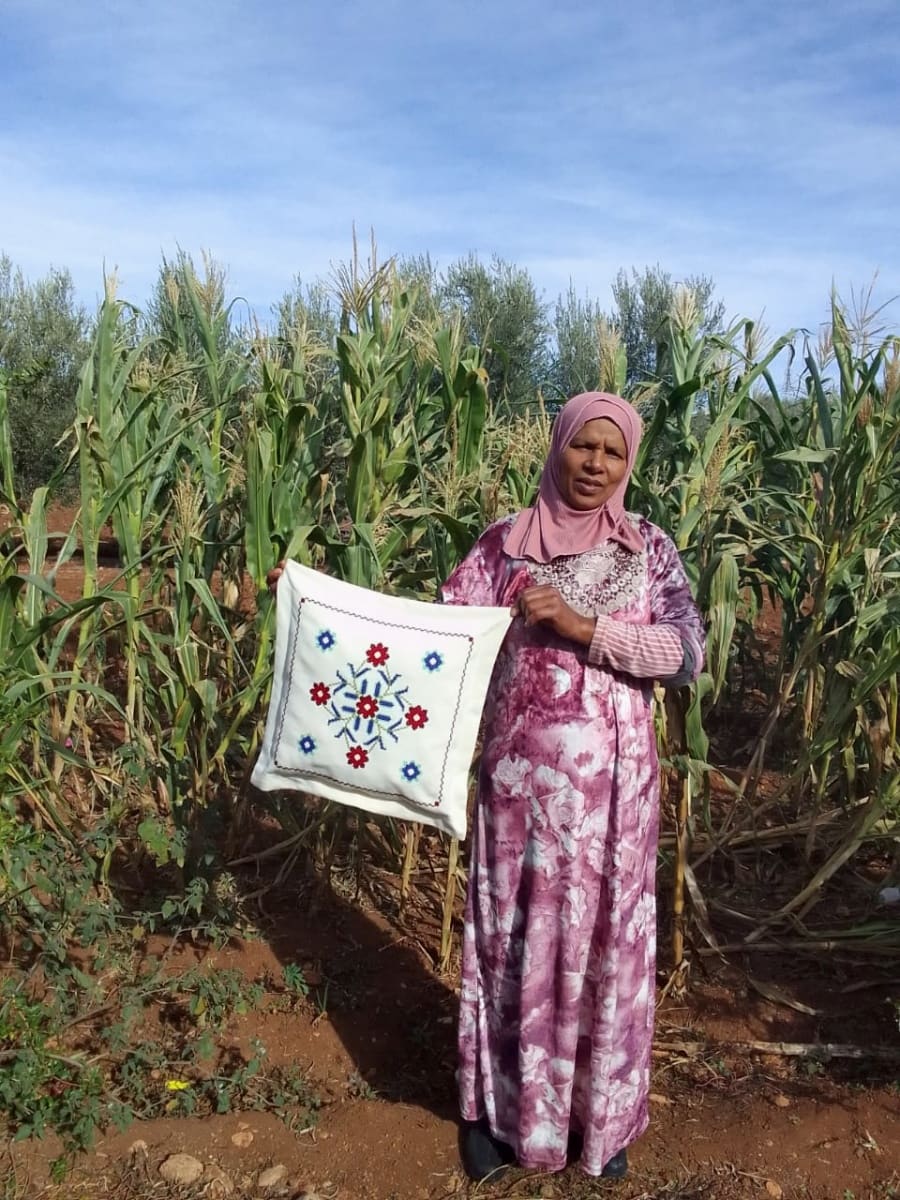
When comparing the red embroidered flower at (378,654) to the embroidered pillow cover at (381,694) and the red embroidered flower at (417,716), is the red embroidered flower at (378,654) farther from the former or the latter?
the red embroidered flower at (417,716)

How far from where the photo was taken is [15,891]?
8.39 feet

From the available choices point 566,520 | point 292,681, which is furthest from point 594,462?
point 292,681

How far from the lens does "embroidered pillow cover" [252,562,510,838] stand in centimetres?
227

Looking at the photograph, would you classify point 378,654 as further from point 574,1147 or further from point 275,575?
point 574,1147

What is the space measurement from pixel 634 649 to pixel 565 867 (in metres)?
0.51

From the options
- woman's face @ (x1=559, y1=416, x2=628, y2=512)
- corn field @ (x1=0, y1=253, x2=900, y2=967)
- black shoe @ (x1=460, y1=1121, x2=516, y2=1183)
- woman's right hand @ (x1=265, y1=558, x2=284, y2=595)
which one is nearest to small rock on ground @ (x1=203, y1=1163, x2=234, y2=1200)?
black shoe @ (x1=460, y1=1121, x2=516, y2=1183)

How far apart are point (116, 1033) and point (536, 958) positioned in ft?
3.62

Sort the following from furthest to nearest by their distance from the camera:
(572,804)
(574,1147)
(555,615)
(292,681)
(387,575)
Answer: (387,575) → (574,1147) → (292,681) → (572,804) → (555,615)

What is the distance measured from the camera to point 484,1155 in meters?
2.46

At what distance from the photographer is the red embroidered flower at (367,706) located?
2.32 meters

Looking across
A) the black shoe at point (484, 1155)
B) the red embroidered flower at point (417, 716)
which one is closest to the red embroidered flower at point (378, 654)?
the red embroidered flower at point (417, 716)

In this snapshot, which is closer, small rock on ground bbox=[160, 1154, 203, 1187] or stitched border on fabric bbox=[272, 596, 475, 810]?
stitched border on fabric bbox=[272, 596, 475, 810]

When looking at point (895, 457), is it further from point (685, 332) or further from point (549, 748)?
point (549, 748)

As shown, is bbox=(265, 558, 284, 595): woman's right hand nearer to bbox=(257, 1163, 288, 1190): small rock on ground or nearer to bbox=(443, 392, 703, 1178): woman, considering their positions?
bbox=(443, 392, 703, 1178): woman
